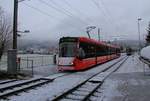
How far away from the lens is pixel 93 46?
35.3 metres

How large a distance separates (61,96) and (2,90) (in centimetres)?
338

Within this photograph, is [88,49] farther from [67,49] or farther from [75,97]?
[75,97]

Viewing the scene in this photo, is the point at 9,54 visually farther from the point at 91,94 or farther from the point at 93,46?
the point at 93,46

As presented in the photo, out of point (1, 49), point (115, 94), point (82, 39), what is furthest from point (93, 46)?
point (115, 94)

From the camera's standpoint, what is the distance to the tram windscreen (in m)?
28.2

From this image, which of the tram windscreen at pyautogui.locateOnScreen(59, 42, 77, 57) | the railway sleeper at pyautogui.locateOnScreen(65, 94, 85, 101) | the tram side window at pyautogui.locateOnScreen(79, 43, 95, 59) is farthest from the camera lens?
the tram side window at pyautogui.locateOnScreen(79, 43, 95, 59)

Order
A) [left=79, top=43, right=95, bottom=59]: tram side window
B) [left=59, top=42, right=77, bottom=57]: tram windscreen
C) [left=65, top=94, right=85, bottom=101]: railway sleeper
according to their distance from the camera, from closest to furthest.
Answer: [left=65, top=94, right=85, bottom=101]: railway sleeper
[left=59, top=42, right=77, bottom=57]: tram windscreen
[left=79, top=43, right=95, bottom=59]: tram side window

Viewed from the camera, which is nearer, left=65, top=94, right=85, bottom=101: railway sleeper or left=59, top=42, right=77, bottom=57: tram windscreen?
left=65, top=94, right=85, bottom=101: railway sleeper

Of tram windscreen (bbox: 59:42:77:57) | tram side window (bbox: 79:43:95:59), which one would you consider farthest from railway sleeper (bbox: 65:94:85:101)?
tram side window (bbox: 79:43:95:59)

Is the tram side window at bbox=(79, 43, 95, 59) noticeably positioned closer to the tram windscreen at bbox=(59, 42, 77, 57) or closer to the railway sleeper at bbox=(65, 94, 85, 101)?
the tram windscreen at bbox=(59, 42, 77, 57)

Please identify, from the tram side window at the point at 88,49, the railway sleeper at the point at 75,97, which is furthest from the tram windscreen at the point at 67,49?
the railway sleeper at the point at 75,97

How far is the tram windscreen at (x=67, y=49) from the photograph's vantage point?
28.2 meters

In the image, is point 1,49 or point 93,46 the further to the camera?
point 93,46

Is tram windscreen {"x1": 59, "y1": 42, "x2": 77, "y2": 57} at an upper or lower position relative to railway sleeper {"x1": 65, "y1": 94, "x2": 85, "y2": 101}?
upper
